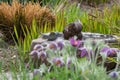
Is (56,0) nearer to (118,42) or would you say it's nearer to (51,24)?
(51,24)

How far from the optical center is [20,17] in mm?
5766

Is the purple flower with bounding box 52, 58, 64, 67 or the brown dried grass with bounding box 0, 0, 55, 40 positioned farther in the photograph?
the brown dried grass with bounding box 0, 0, 55, 40

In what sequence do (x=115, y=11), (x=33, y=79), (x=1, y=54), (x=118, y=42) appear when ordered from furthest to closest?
(x=115, y=11), (x=1, y=54), (x=118, y=42), (x=33, y=79)

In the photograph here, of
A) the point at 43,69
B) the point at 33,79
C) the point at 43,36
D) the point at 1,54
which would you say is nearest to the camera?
the point at 43,69

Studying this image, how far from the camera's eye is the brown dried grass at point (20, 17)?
5754mm

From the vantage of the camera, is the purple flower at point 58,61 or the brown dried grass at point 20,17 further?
the brown dried grass at point 20,17

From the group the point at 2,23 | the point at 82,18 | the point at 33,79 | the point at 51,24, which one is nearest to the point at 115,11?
the point at 82,18

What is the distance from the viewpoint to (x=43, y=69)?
97.5 inches

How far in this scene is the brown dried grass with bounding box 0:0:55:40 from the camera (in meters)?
5.75

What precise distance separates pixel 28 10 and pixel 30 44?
90 centimetres

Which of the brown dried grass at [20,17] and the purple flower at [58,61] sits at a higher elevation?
the purple flower at [58,61]

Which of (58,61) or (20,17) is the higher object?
(58,61)

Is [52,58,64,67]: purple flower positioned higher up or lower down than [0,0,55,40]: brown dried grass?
higher up

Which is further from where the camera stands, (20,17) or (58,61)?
(20,17)
